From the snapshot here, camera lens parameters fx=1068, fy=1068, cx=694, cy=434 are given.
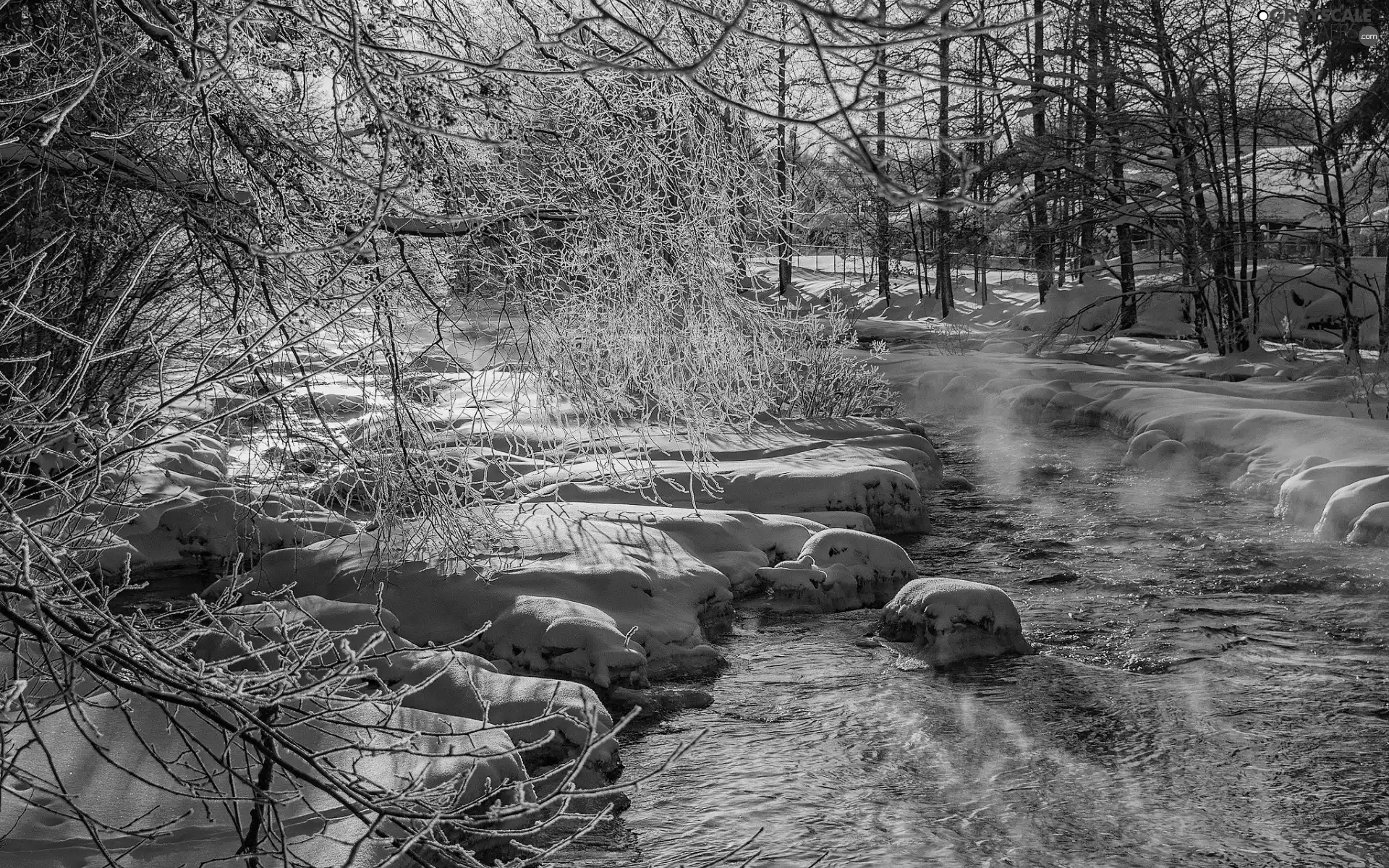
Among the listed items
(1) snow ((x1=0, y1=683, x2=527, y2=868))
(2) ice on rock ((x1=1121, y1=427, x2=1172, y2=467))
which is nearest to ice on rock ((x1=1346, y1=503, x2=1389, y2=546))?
(2) ice on rock ((x1=1121, y1=427, x2=1172, y2=467))

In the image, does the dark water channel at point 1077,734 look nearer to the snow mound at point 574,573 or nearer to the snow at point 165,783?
the snow mound at point 574,573

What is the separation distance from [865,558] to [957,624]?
154 centimetres

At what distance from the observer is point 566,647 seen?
620 cm

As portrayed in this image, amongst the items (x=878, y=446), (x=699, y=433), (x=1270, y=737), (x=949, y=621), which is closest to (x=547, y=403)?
(x=699, y=433)

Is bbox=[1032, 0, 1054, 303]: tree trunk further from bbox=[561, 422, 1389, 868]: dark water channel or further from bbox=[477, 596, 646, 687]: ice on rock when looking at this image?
bbox=[477, 596, 646, 687]: ice on rock

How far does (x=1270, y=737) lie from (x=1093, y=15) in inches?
625

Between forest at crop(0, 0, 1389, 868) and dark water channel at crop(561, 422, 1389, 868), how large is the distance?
90 mm

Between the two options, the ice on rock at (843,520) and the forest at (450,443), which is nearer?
the forest at (450,443)

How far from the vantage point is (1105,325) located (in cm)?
2141

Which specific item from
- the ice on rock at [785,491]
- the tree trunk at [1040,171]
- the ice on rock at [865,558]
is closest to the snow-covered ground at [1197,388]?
the tree trunk at [1040,171]

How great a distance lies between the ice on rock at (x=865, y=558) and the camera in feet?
26.5

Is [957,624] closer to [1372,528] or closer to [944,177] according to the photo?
[1372,528]

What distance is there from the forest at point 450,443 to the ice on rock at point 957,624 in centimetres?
3

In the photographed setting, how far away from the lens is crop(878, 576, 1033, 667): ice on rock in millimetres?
6680
